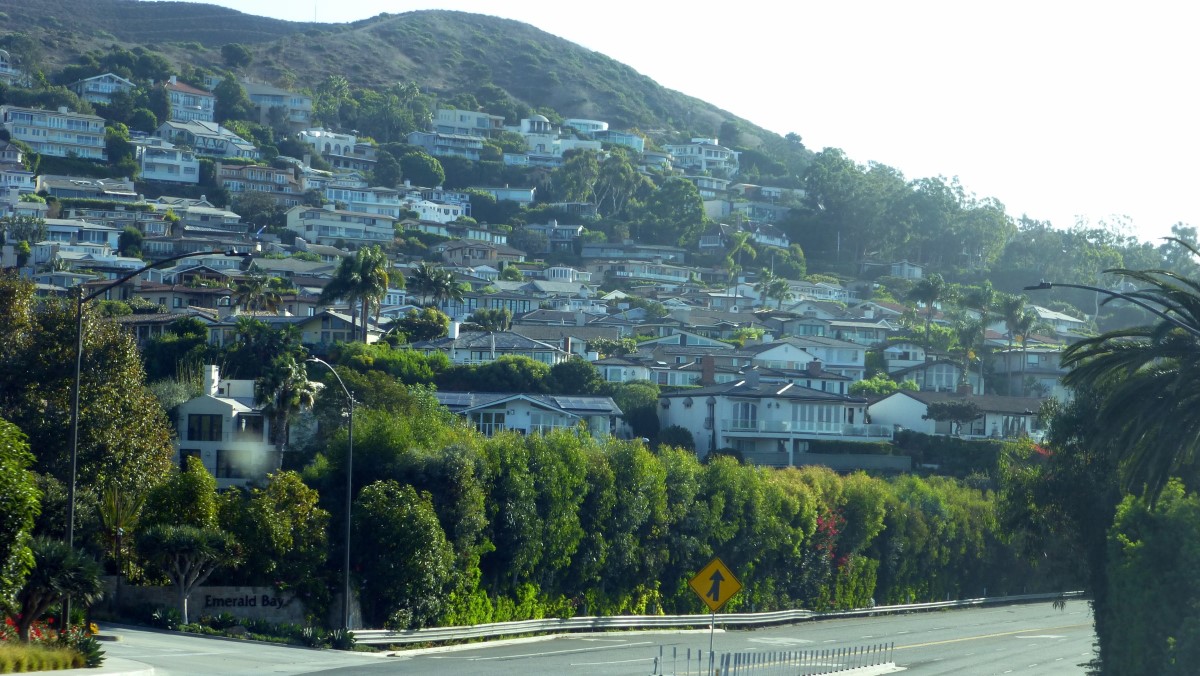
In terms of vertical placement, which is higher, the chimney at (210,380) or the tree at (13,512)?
the tree at (13,512)

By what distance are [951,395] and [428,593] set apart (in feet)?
209

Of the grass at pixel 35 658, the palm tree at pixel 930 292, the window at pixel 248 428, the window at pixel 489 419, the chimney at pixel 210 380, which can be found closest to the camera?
the grass at pixel 35 658

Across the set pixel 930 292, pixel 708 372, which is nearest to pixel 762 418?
pixel 708 372

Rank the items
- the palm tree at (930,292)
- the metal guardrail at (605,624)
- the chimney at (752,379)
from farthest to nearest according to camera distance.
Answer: the palm tree at (930,292) → the chimney at (752,379) → the metal guardrail at (605,624)

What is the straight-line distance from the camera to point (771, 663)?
39.8 m

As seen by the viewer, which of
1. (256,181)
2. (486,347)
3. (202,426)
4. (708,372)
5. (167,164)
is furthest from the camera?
(256,181)

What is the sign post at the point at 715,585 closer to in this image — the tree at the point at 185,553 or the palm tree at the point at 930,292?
the tree at the point at 185,553

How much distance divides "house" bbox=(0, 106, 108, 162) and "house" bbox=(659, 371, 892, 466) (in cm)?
10403

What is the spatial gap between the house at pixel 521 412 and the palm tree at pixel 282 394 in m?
15.7

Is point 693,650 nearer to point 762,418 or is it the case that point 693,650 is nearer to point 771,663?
point 771,663

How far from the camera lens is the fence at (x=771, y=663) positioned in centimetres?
3783

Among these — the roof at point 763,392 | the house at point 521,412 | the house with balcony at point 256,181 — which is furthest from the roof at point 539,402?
the house with balcony at point 256,181

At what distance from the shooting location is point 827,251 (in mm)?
196375

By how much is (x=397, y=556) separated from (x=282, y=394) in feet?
72.1
